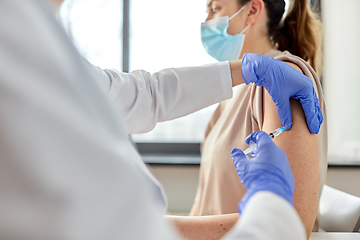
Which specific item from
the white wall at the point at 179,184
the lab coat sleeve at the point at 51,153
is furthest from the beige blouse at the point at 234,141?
the white wall at the point at 179,184

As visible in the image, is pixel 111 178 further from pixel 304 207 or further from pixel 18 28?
pixel 304 207

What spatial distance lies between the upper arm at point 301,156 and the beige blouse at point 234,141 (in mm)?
107

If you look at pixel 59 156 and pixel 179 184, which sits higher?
pixel 59 156

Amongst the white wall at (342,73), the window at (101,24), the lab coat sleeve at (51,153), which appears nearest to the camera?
the lab coat sleeve at (51,153)

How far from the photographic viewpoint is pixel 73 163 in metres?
0.33

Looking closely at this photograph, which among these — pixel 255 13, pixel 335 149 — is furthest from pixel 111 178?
pixel 335 149

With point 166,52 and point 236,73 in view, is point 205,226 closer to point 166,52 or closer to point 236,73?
point 236,73

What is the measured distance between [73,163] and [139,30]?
229 centimetres

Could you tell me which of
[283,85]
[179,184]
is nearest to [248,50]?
[283,85]

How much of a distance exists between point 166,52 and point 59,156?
2.18 m

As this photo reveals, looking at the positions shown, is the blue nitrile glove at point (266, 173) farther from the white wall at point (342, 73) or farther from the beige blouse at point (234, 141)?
the white wall at point (342, 73)

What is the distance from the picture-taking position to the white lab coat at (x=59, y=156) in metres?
0.32

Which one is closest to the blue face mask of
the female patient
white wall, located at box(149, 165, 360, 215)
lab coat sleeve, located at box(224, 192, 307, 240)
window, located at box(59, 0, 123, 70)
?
the female patient

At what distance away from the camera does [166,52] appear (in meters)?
2.42
